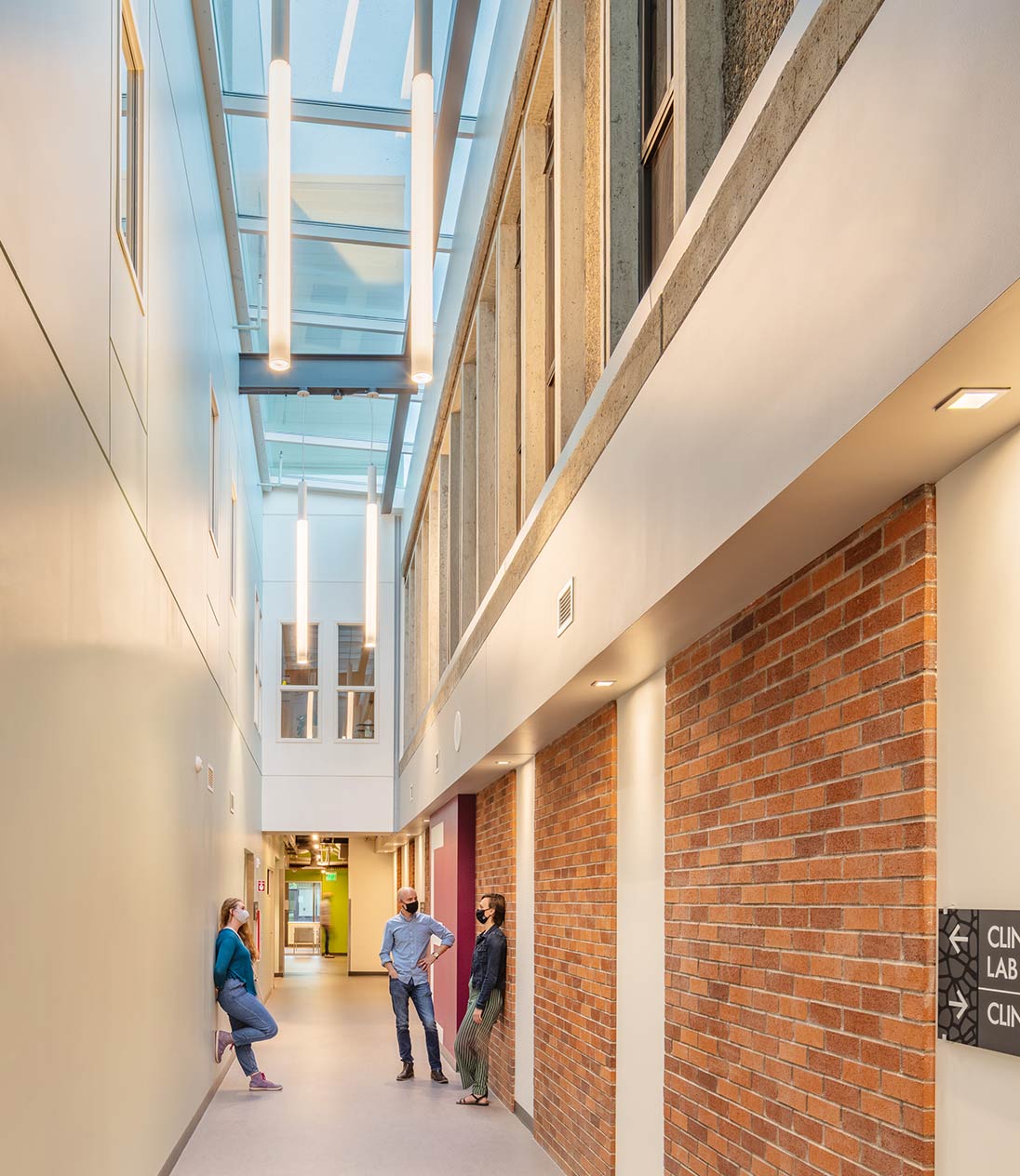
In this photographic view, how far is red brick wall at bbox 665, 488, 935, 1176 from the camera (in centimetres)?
312

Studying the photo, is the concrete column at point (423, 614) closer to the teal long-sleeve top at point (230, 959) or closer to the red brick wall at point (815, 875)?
the teal long-sleeve top at point (230, 959)

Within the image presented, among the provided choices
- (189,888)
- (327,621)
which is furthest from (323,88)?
(327,621)

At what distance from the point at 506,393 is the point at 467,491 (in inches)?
109

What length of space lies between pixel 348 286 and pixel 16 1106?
11921 millimetres

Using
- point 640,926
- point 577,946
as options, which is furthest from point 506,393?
point 640,926

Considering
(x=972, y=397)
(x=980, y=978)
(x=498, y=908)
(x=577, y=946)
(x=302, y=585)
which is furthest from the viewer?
(x=302, y=585)

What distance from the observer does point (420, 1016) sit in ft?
40.3

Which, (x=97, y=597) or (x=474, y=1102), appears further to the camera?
(x=474, y=1102)

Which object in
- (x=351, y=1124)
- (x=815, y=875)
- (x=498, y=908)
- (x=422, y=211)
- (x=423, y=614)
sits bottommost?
(x=351, y=1124)

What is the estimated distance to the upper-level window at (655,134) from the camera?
5559 millimetres

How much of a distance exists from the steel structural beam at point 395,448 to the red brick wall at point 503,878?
6433 mm

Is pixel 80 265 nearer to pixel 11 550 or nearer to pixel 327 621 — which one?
pixel 11 550

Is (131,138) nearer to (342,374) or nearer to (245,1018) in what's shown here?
(245,1018)

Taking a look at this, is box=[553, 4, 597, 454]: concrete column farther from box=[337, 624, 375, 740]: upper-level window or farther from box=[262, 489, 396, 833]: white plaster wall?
box=[337, 624, 375, 740]: upper-level window
